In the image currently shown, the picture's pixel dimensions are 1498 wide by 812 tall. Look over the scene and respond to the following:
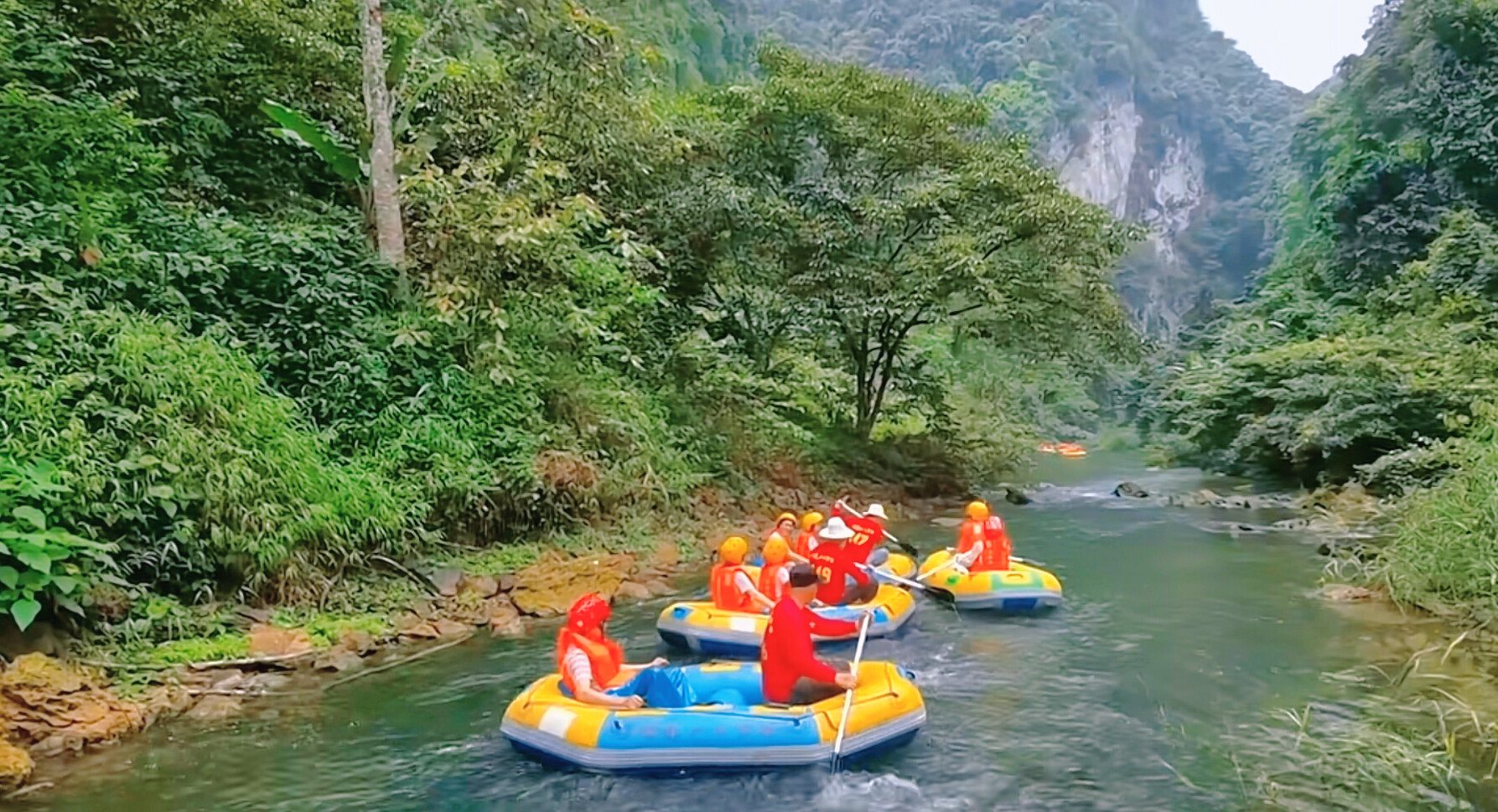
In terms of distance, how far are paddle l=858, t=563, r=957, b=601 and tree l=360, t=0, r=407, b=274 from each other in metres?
5.15

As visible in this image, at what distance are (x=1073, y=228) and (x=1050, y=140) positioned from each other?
44023mm

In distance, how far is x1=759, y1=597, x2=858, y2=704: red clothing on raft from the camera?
6.05 metres

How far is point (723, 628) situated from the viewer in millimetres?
7871

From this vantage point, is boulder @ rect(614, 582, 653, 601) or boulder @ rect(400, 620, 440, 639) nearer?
boulder @ rect(400, 620, 440, 639)

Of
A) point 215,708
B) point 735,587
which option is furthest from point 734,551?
point 215,708

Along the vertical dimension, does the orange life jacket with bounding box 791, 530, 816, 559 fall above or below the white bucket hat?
below

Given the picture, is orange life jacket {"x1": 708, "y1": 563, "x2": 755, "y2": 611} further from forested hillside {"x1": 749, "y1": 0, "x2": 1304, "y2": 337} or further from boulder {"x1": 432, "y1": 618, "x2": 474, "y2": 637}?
forested hillside {"x1": 749, "y1": 0, "x2": 1304, "y2": 337}

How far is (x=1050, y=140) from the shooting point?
184ft

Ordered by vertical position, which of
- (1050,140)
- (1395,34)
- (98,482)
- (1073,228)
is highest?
(1050,140)

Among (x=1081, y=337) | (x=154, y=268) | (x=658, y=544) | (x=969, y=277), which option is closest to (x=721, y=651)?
(x=658, y=544)

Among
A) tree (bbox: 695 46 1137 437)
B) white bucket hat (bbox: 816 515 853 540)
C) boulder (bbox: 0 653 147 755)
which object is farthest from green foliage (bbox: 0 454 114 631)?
tree (bbox: 695 46 1137 437)

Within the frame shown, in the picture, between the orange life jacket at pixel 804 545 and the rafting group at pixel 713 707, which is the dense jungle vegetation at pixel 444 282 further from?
the rafting group at pixel 713 707

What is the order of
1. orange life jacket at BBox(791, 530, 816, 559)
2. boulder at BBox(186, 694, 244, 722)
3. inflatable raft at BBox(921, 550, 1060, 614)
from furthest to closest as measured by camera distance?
orange life jacket at BBox(791, 530, 816, 559)
inflatable raft at BBox(921, 550, 1060, 614)
boulder at BBox(186, 694, 244, 722)

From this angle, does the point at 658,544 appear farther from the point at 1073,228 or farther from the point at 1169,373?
the point at 1169,373
